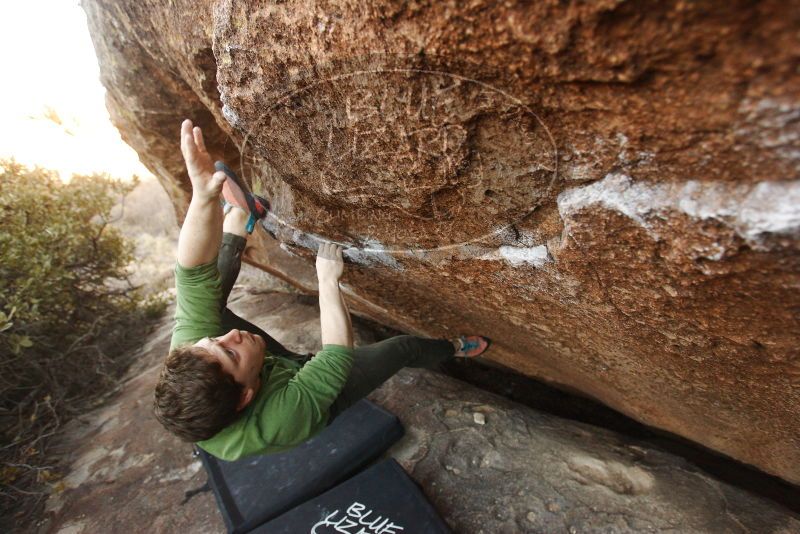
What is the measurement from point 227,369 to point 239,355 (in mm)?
75

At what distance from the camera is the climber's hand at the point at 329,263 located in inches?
80.4

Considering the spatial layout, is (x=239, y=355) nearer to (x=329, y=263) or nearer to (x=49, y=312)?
(x=329, y=263)

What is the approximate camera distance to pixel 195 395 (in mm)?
1464

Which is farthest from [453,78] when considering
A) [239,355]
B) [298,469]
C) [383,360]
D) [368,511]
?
[298,469]

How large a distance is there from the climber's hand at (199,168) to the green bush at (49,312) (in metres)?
2.04

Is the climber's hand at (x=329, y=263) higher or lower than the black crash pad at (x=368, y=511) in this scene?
higher

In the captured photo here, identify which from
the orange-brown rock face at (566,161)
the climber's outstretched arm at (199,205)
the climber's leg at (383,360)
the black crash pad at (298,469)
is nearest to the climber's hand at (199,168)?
the climber's outstretched arm at (199,205)

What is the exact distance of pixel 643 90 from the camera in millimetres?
858

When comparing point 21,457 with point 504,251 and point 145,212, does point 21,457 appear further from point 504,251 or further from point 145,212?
point 145,212

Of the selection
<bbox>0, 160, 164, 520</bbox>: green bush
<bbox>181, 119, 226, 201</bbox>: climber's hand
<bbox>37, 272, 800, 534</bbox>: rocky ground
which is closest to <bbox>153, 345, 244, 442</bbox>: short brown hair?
<bbox>181, 119, 226, 201</bbox>: climber's hand

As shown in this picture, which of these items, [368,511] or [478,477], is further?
[478,477]

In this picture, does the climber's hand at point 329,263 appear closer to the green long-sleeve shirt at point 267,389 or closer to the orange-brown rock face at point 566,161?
the orange-brown rock face at point 566,161

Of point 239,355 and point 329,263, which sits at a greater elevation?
point 329,263

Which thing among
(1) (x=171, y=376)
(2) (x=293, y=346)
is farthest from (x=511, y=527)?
(2) (x=293, y=346)
